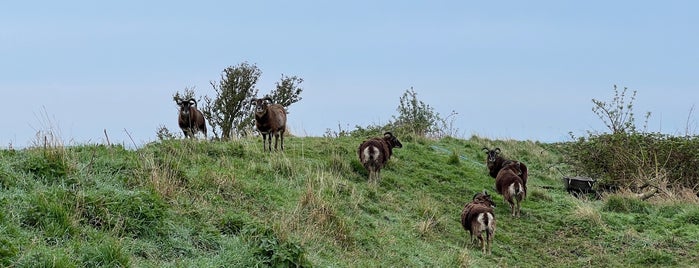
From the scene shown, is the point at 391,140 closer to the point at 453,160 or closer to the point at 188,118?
the point at 453,160

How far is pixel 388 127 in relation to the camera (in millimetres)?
24891

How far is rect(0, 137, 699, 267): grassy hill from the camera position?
7.07m

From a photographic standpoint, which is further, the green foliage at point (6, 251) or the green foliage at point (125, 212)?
the green foliage at point (125, 212)

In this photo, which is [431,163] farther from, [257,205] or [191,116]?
[257,205]

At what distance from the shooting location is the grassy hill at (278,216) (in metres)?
7.07

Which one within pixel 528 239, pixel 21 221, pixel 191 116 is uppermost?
pixel 191 116

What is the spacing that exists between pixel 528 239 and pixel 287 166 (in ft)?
14.7

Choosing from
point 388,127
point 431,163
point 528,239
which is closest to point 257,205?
point 528,239

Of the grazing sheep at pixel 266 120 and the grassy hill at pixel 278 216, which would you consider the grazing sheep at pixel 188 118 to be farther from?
the grassy hill at pixel 278 216

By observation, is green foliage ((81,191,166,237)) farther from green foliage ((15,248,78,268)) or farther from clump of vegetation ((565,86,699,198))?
clump of vegetation ((565,86,699,198))

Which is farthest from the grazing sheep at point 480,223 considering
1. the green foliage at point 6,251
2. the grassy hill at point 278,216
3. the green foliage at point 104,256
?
the green foliage at point 6,251

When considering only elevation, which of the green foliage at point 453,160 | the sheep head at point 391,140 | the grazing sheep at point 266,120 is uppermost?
the grazing sheep at point 266,120

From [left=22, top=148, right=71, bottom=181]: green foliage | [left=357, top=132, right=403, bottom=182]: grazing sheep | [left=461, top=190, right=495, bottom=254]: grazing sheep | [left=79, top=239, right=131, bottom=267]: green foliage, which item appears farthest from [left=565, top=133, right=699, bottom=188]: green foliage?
[left=79, top=239, right=131, bottom=267]: green foliage

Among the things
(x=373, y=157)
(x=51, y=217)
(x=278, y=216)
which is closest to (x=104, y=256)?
(x=51, y=217)
